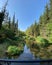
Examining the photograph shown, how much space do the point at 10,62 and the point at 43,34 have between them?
72.5 ft

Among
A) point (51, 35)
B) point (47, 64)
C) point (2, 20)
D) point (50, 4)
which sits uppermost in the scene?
point (50, 4)

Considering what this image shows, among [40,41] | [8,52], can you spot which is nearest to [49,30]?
[40,41]

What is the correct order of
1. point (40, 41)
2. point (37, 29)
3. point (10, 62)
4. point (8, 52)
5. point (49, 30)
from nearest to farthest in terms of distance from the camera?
point (10, 62) → point (8, 52) → point (40, 41) → point (37, 29) → point (49, 30)

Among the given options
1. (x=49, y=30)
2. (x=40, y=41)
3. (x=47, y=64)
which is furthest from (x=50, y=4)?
(x=47, y=64)

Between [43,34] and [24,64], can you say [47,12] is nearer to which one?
[43,34]

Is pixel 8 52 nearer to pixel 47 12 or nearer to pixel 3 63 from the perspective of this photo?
pixel 3 63

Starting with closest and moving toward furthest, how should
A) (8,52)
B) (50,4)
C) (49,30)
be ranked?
1. (8,52)
2. (49,30)
3. (50,4)

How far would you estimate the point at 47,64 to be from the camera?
3557 millimetres

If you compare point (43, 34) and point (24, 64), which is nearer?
point (24, 64)

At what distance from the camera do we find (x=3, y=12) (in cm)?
2567

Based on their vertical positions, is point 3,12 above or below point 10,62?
above

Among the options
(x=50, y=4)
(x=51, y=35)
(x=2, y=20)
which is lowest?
(x=51, y=35)

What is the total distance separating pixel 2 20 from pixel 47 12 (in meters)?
7.31

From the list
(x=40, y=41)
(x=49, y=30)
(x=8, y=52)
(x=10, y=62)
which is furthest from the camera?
(x=49, y=30)
